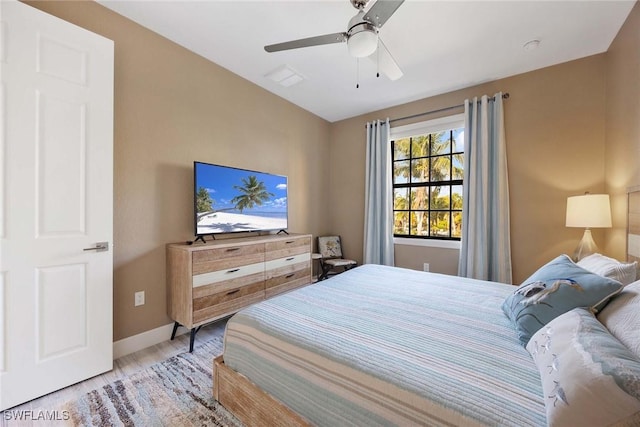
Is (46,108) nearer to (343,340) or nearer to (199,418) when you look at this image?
(199,418)

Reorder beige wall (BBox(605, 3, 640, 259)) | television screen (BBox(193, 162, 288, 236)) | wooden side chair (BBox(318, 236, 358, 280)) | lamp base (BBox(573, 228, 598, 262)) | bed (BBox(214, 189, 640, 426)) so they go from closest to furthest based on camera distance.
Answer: bed (BBox(214, 189, 640, 426)) < beige wall (BBox(605, 3, 640, 259)) < lamp base (BBox(573, 228, 598, 262)) < television screen (BBox(193, 162, 288, 236)) < wooden side chair (BBox(318, 236, 358, 280))

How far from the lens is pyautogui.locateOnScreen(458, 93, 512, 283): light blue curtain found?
9.52 feet

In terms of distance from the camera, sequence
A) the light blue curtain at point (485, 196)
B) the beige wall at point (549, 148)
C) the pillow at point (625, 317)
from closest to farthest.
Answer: the pillow at point (625, 317)
the beige wall at point (549, 148)
the light blue curtain at point (485, 196)

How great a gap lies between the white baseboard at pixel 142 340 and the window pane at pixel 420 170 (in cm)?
341

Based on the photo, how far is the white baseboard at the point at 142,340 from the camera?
206 centimetres

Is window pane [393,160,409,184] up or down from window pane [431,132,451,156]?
down

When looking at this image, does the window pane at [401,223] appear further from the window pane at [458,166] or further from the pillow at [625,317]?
the pillow at [625,317]

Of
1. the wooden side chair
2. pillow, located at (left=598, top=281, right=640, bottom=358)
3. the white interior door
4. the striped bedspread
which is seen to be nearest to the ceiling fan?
the white interior door

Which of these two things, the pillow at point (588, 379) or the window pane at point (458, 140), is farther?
the window pane at point (458, 140)

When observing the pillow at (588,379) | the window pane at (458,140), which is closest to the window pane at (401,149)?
the window pane at (458,140)

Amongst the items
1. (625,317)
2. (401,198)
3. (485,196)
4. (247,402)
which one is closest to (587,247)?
(485,196)

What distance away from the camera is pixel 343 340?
114 centimetres

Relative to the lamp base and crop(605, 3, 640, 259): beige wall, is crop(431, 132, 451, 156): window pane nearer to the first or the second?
crop(605, 3, 640, 259): beige wall

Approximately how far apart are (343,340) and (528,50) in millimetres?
3122
